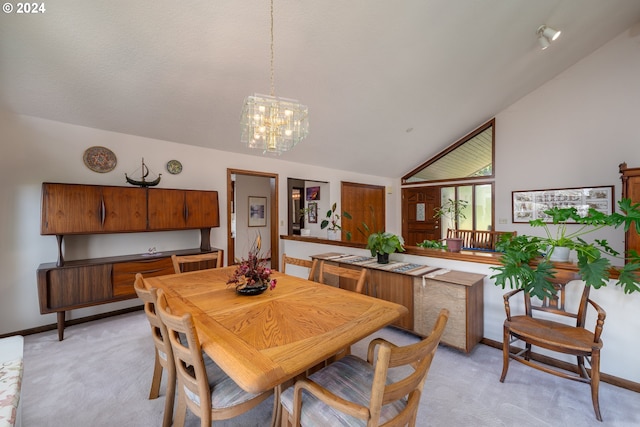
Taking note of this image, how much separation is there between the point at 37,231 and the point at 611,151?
8255mm

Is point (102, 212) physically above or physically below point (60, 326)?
above

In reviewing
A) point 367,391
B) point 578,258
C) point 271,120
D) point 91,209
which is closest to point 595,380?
point 578,258

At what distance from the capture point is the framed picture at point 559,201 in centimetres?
440

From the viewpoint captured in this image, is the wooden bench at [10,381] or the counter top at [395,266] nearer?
the wooden bench at [10,381]

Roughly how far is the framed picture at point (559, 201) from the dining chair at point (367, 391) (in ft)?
15.7

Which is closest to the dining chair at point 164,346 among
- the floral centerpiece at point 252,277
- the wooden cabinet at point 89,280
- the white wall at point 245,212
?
the floral centerpiece at point 252,277

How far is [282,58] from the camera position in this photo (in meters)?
2.81

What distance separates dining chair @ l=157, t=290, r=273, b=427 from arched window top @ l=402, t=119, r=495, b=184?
246 inches

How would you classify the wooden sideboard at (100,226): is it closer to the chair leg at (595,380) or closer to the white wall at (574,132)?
the white wall at (574,132)

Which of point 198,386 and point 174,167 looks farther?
point 174,167

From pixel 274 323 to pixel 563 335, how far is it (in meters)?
2.02

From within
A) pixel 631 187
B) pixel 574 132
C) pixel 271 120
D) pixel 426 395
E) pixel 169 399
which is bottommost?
pixel 426 395

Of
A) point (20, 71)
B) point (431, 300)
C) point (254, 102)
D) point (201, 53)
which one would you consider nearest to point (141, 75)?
point (201, 53)

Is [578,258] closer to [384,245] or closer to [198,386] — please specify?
[384,245]
